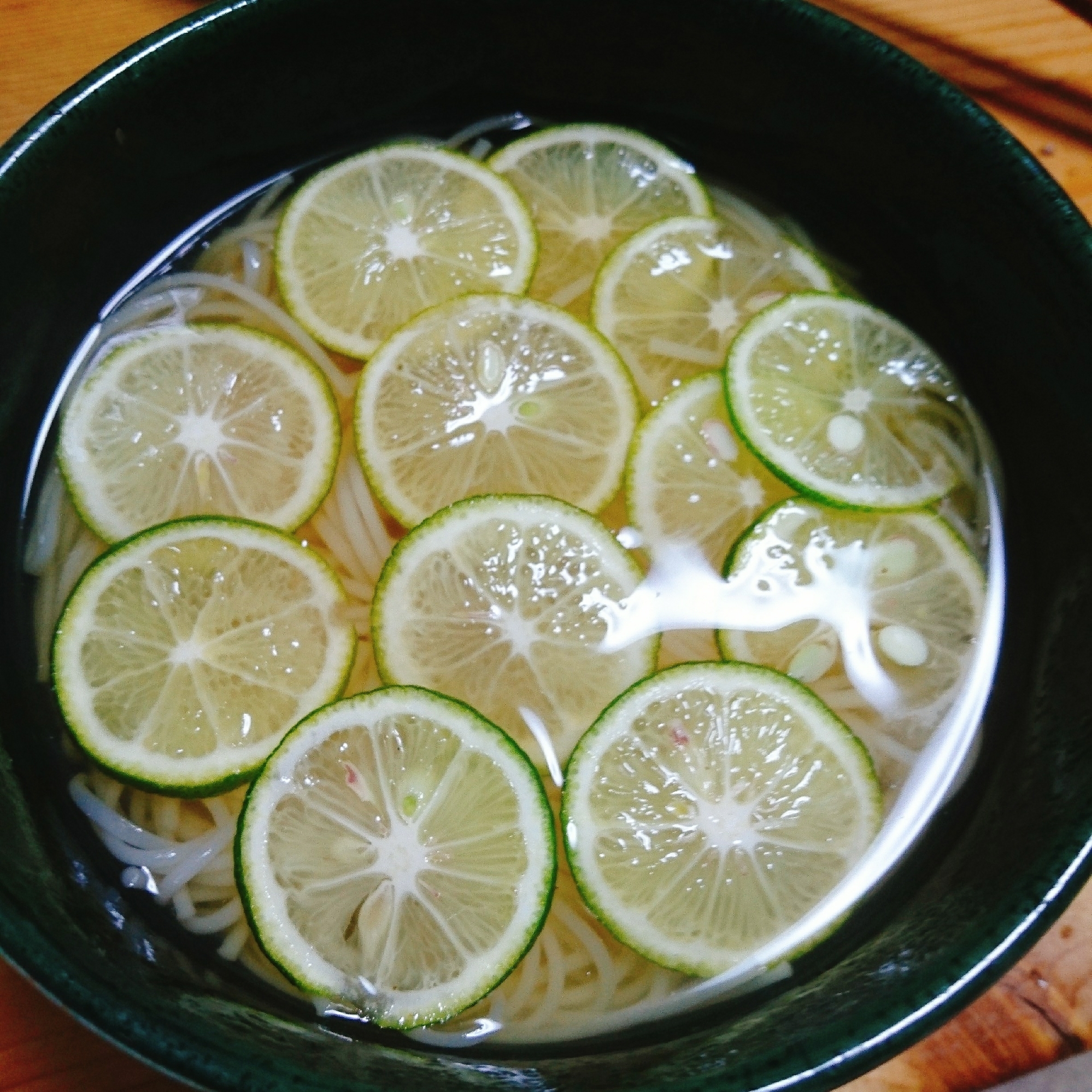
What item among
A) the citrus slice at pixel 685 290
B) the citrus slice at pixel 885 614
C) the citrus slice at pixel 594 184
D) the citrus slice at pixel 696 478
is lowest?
the citrus slice at pixel 885 614

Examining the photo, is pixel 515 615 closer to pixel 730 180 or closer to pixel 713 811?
pixel 713 811

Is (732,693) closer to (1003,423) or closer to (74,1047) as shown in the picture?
(1003,423)

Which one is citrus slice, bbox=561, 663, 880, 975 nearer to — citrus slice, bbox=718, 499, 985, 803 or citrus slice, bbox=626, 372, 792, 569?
citrus slice, bbox=718, 499, 985, 803

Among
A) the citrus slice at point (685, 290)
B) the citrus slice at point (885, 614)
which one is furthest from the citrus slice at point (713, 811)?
the citrus slice at point (685, 290)

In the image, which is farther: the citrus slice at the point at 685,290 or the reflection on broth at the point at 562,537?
the citrus slice at the point at 685,290

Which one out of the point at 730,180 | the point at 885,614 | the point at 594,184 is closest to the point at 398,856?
the point at 885,614

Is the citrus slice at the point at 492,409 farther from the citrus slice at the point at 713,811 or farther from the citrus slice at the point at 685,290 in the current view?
the citrus slice at the point at 713,811

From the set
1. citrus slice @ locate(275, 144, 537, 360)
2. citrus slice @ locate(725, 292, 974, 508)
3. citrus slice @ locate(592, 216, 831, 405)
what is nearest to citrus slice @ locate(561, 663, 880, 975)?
citrus slice @ locate(725, 292, 974, 508)

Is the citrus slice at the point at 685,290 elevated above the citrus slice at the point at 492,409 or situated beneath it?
elevated above
